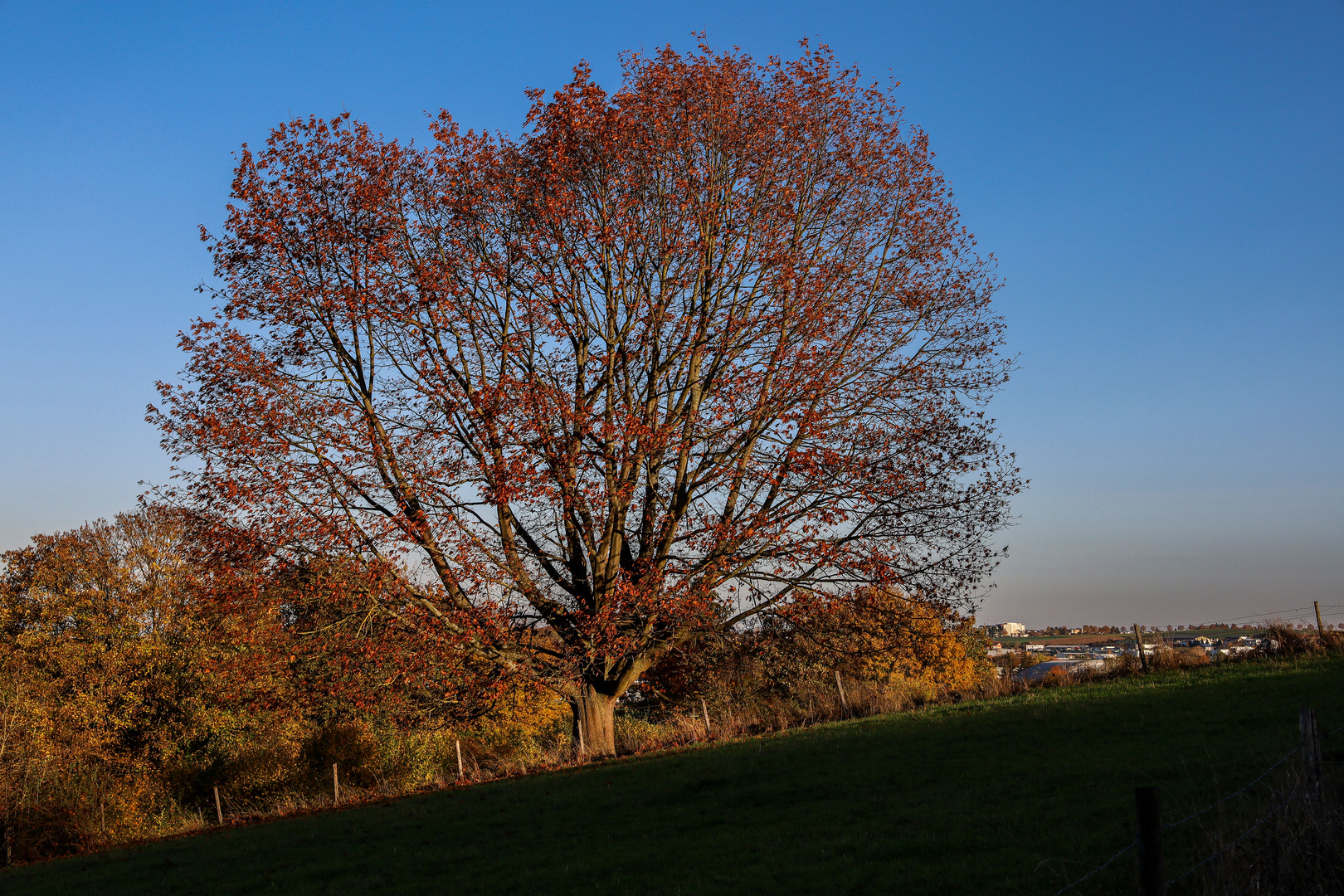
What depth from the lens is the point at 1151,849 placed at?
4.46 meters

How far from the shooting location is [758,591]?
627 inches

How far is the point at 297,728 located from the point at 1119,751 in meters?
28.9

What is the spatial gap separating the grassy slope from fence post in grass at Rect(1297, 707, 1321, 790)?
56.5 inches

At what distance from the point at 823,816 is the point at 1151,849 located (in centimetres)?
651

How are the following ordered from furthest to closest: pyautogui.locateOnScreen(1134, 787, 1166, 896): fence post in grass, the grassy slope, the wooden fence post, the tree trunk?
the wooden fence post, the tree trunk, the grassy slope, pyautogui.locateOnScreen(1134, 787, 1166, 896): fence post in grass

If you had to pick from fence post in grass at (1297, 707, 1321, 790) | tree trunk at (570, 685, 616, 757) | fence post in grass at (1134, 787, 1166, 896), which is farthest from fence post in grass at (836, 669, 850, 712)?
fence post in grass at (1134, 787, 1166, 896)

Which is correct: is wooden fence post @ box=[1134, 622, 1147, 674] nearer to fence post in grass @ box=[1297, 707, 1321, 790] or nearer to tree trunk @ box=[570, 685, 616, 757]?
tree trunk @ box=[570, 685, 616, 757]

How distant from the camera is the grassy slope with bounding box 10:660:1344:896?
26.6 ft

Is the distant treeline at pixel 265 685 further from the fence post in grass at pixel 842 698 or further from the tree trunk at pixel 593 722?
the tree trunk at pixel 593 722

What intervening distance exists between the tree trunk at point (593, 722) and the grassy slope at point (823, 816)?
55 cm

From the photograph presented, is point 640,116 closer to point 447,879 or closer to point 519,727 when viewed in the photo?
point 447,879

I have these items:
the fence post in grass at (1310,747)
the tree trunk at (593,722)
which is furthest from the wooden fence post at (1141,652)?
the fence post in grass at (1310,747)

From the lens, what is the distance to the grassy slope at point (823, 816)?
8.12m

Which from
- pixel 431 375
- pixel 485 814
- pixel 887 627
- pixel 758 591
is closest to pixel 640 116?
pixel 431 375
